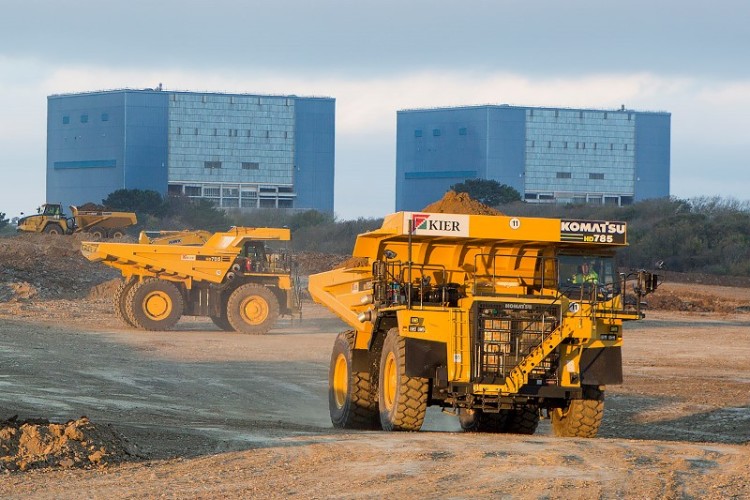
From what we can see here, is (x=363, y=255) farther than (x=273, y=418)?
No

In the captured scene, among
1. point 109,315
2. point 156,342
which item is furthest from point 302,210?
point 156,342

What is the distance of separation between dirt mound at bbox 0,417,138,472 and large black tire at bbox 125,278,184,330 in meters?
19.7

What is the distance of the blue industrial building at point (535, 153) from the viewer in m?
87.6

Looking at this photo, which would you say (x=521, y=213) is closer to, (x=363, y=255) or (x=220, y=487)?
(x=363, y=255)

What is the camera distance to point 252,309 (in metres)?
31.5

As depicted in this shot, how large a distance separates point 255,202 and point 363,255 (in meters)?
74.9

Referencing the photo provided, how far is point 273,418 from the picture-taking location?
1717cm

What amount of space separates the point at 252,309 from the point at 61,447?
67.5ft

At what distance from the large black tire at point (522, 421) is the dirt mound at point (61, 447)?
18.7ft

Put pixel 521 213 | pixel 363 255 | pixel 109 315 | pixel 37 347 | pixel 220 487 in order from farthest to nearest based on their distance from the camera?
pixel 521 213
pixel 109 315
pixel 37 347
pixel 363 255
pixel 220 487

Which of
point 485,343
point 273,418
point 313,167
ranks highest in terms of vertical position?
point 313,167

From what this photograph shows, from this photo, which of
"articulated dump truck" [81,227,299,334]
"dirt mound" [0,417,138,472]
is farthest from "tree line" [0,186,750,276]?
"dirt mound" [0,417,138,472]

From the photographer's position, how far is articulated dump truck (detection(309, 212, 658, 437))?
45.1 feet

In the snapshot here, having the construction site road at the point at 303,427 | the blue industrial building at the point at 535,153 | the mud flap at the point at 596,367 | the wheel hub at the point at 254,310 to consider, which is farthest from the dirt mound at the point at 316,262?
the mud flap at the point at 596,367
